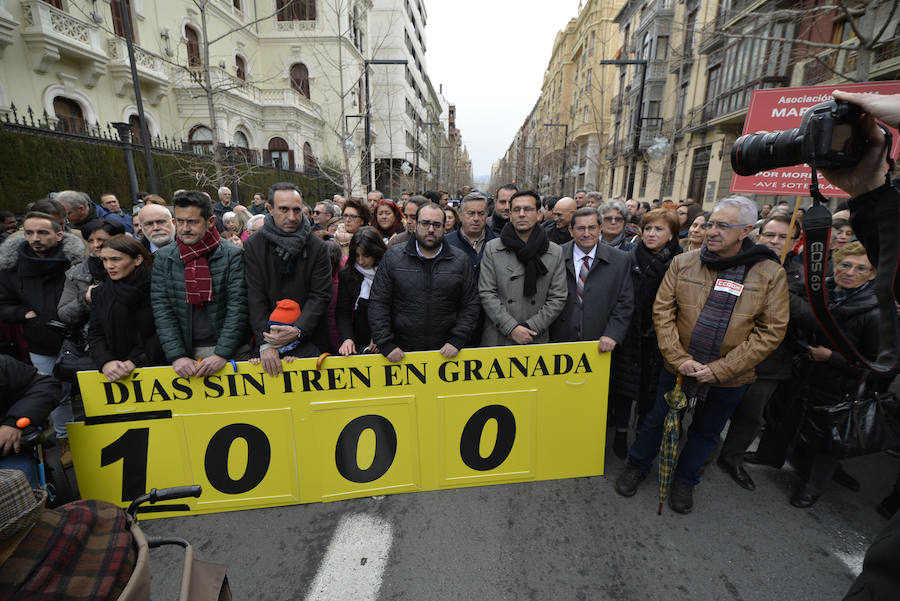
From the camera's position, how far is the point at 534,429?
309 centimetres

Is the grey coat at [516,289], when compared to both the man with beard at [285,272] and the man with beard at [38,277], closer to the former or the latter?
the man with beard at [285,272]

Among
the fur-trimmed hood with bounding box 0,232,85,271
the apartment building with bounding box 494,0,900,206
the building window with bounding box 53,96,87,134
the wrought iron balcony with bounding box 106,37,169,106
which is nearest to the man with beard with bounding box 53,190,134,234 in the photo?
the fur-trimmed hood with bounding box 0,232,85,271

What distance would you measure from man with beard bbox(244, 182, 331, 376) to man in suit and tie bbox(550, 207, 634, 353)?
6.84 feet

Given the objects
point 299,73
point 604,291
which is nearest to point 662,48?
point 299,73

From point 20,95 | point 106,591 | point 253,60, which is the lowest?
point 106,591

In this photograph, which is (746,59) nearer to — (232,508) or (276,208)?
(276,208)

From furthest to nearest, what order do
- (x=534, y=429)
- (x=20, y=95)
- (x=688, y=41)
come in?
(x=688, y=41)
(x=20, y=95)
(x=534, y=429)

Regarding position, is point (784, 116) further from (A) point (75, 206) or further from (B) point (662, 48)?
(B) point (662, 48)

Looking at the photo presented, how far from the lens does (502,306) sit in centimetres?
336

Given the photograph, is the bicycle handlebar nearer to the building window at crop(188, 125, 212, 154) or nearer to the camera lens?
the camera lens

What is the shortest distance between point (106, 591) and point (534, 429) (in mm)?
2542

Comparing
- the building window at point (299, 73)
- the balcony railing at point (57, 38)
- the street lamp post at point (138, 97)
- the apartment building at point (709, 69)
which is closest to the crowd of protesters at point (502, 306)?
the apartment building at point (709, 69)

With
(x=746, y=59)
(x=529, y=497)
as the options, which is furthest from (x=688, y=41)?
(x=529, y=497)

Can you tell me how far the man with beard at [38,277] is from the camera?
3.27 metres
